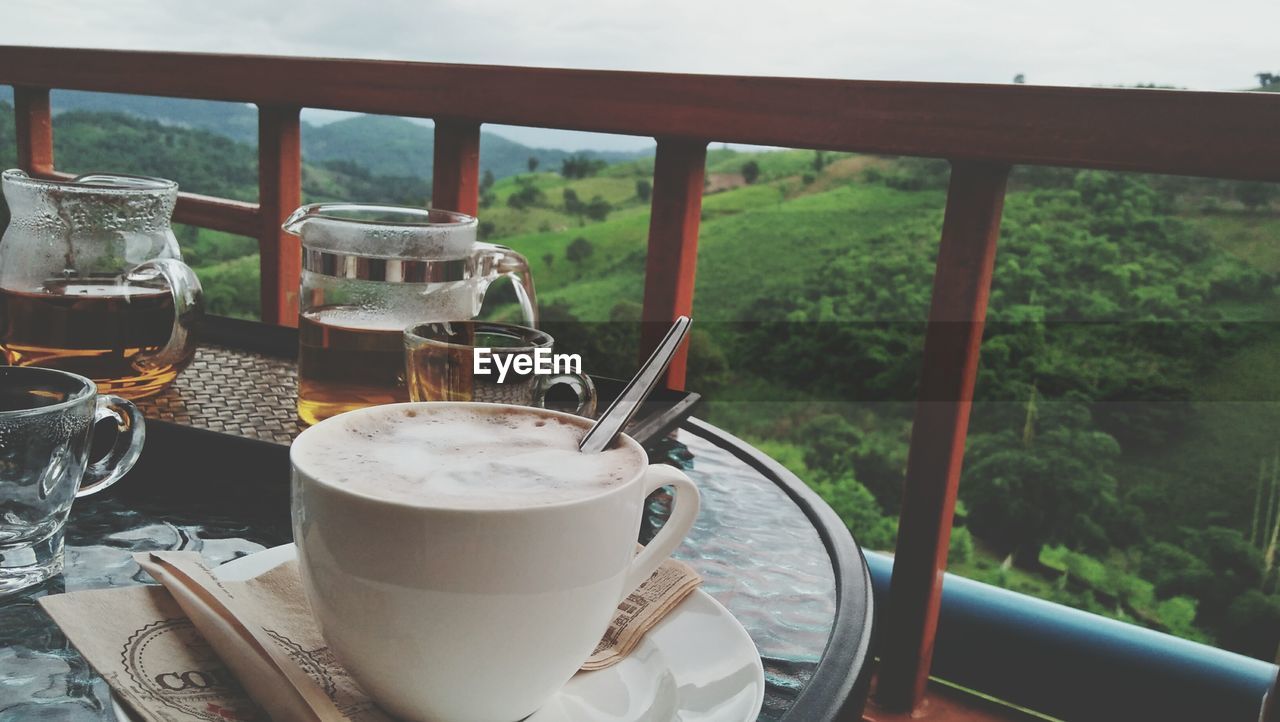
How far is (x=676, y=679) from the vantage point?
527 millimetres

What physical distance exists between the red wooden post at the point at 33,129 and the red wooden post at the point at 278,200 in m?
0.77

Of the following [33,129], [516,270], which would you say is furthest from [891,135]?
[33,129]

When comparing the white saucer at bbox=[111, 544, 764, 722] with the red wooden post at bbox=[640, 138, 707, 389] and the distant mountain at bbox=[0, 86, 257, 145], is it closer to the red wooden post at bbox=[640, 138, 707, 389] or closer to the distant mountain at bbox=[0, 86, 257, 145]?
the red wooden post at bbox=[640, 138, 707, 389]

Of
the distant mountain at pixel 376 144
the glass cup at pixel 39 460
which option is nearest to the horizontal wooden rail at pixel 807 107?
the glass cup at pixel 39 460

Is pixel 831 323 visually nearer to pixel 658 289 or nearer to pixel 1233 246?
pixel 1233 246

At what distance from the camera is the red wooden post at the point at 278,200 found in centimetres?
175

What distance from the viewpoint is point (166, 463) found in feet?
2.80

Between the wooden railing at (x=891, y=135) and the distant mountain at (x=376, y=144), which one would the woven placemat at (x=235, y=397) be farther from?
the distant mountain at (x=376, y=144)

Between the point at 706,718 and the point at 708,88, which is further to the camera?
the point at 708,88

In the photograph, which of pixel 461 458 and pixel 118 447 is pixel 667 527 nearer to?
pixel 461 458

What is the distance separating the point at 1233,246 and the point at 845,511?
4.23 metres

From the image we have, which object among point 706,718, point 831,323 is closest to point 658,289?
point 706,718

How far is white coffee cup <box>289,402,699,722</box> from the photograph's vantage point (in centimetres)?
44

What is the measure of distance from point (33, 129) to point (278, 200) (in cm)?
91
